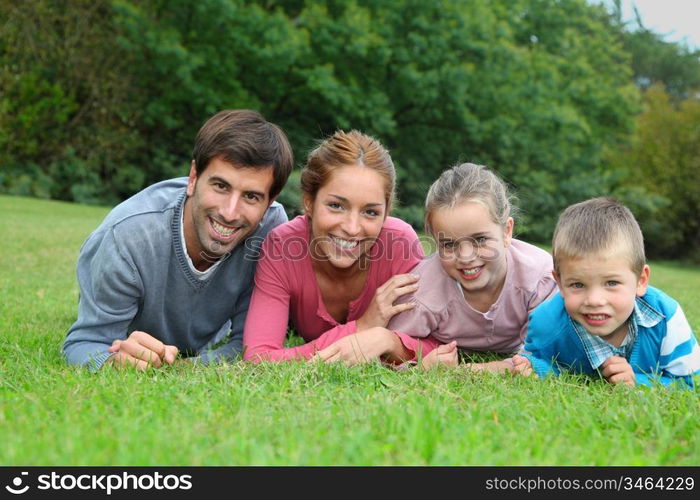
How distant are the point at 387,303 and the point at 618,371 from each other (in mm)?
1333

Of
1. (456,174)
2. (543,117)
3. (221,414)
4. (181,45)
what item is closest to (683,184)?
(543,117)

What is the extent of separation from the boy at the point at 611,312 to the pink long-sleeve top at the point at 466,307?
528 mm

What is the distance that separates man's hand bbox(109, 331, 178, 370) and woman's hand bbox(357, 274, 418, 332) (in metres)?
1.18

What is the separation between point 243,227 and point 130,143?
1893cm

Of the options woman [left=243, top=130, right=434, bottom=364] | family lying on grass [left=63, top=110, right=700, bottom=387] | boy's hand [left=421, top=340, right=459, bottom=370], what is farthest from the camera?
woman [left=243, top=130, right=434, bottom=364]

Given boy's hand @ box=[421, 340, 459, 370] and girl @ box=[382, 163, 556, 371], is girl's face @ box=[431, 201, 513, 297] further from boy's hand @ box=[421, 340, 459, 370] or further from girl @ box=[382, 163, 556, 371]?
boy's hand @ box=[421, 340, 459, 370]

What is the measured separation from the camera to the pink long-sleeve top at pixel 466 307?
4.09 meters

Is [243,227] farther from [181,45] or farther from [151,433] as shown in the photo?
[181,45]

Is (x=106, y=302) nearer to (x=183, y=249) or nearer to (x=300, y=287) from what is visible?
(x=183, y=249)

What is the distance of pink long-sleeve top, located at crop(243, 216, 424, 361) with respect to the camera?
13.1 feet
